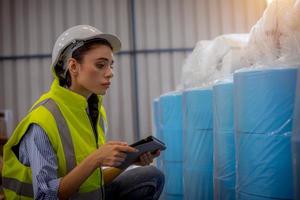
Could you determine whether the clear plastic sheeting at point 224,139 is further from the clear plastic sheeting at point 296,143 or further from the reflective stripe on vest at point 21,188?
the reflective stripe on vest at point 21,188

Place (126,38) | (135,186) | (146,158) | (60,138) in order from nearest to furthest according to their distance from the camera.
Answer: (60,138)
(146,158)
(135,186)
(126,38)

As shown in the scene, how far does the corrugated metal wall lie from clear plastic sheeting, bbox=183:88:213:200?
3.68m

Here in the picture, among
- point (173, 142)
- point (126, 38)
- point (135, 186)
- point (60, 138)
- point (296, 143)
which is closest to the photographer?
point (296, 143)

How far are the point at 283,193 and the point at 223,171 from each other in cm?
49

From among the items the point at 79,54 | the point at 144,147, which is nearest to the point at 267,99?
the point at 144,147

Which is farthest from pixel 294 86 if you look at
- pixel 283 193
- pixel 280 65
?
pixel 283 193

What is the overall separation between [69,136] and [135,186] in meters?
0.53

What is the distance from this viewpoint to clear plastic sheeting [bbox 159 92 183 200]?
9.04ft

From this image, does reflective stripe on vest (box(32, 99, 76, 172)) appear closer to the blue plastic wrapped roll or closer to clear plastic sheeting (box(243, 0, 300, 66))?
the blue plastic wrapped roll

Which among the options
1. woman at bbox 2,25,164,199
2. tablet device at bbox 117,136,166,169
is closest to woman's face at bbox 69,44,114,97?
→ woman at bbox 2,25,164,199

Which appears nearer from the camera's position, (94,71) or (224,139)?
(94,71)

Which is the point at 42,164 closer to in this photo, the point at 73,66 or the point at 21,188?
the point at 21,188

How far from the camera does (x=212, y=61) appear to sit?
9.24ft

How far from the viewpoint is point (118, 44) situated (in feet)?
6.35
